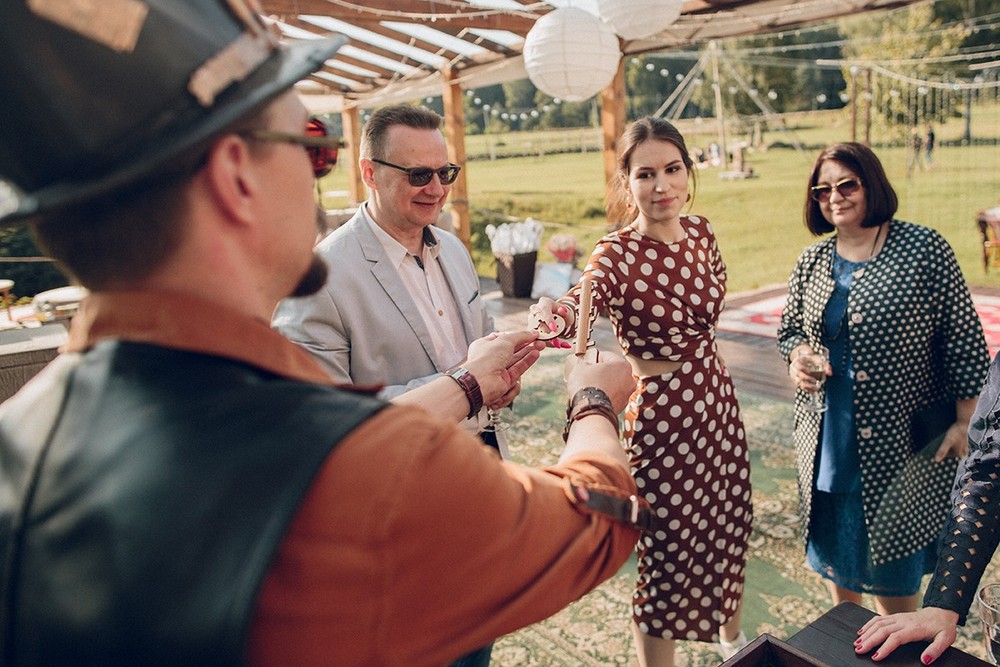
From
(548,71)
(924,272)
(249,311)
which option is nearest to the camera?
(249,311)

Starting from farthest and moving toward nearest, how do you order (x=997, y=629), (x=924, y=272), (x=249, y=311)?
(x=924, y=272)
(x=997, y=629)
(x=249, y=311)

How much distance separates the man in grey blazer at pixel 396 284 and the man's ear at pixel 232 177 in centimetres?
103

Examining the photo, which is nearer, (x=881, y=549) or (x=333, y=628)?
(x=333, y=628)

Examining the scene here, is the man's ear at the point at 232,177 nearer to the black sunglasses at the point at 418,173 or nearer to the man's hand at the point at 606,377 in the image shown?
the man's hand at the point at 606,377

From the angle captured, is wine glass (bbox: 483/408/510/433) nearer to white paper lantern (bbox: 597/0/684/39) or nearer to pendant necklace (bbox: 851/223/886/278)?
pendant necklace (bbox: 851/223/886/278)

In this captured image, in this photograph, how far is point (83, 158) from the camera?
598 millimetres

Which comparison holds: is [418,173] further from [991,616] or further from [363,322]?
[991,616]

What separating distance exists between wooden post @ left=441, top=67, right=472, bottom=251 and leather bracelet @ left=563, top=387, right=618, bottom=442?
7.48 metres

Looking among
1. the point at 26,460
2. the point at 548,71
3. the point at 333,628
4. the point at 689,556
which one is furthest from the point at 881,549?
the point at 548,71

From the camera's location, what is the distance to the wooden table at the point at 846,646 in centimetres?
123

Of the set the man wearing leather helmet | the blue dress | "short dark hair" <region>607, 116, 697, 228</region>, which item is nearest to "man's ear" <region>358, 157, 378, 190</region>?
"short dark hair" <region>607, 116, 697, 228</region>

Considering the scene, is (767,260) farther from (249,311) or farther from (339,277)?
(249,311)

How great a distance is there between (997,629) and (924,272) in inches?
53.8

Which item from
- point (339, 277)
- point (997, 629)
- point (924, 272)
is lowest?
point (997, 629)
